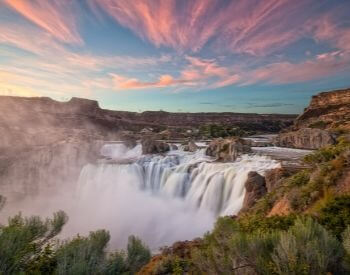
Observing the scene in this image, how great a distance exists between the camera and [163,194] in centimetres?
3034

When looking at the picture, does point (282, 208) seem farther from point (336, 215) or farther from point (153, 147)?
point (153, 147)

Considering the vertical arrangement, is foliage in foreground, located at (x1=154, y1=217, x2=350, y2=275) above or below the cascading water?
above

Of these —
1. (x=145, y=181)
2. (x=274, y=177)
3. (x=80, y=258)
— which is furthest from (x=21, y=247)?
(x=145, y=181)

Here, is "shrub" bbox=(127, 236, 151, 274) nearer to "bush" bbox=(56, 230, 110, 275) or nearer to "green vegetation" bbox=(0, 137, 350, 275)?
"green vegetation" bbox=(0, 137, 350, 275)

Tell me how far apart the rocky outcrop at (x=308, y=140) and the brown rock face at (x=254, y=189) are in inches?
954

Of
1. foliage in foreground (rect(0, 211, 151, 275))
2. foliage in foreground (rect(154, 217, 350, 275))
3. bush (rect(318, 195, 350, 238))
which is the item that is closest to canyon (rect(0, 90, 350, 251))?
bush (rect(318, 195, 350, 238))

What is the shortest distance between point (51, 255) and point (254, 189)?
1414 cm

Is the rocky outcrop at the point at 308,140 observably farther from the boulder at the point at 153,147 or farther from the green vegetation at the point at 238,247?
the green vegetation at the point at 238,247

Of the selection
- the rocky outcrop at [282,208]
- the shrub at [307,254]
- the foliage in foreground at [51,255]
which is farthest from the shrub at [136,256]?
the shrub at [307,254]

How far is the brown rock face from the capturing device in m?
18.5

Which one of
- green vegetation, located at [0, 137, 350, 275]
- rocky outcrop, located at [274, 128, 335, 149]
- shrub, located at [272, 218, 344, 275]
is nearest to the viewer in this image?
shrub, located at [272, 218, 344, 275]

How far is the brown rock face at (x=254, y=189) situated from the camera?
18.5 metres

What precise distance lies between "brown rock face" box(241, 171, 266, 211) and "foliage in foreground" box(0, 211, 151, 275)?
10728mm

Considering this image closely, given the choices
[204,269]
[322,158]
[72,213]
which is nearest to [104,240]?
[204,269]
